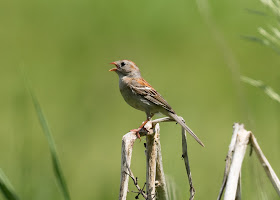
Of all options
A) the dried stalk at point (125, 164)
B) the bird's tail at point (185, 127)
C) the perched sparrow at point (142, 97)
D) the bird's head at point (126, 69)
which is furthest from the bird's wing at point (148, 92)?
the dried stalk at point (125, 164)

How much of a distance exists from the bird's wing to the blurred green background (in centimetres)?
70

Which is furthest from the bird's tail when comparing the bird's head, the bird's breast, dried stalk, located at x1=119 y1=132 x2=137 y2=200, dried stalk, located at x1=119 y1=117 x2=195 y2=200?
the bird's head

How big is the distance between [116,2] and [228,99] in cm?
348

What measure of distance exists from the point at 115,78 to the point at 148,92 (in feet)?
14.7

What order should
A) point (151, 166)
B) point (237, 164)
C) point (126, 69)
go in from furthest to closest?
point (126, 69), point (237, 164), point (151, 166)

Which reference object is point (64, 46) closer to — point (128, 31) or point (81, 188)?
point (128, 31)

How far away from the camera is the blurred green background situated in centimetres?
593

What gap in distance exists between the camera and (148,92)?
427cm

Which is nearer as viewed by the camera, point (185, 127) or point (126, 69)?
point (185, 127)

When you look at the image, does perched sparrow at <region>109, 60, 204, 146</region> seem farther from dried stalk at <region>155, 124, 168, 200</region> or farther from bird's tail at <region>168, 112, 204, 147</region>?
dried stalk at <region>155, 124, 168, 200</region>

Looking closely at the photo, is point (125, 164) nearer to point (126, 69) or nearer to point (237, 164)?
point (237, 164)

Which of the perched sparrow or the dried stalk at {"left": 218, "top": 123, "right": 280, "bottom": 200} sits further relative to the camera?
the perched sparrow

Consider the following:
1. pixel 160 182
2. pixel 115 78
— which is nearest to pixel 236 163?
pixel 160 182

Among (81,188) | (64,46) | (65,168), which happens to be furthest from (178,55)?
(65,168)
